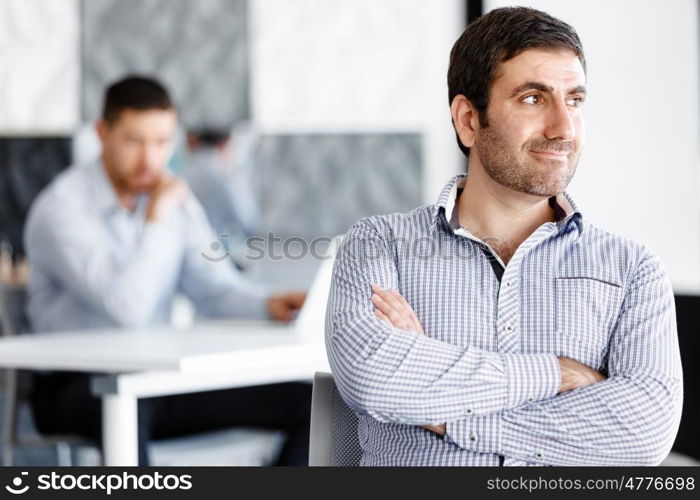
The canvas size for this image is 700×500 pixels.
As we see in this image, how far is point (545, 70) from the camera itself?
1824 millimetres

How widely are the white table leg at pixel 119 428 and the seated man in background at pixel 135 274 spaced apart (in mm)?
289

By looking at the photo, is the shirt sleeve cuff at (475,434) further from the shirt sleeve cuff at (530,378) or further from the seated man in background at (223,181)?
the seated man in background at (223,181)

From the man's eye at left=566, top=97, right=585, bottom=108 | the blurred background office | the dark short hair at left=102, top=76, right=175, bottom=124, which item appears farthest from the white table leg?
the blurred background office

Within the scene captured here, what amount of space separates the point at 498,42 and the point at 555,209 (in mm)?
332

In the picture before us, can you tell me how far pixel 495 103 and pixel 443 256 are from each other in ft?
0.96

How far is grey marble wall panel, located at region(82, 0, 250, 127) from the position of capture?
5.38m

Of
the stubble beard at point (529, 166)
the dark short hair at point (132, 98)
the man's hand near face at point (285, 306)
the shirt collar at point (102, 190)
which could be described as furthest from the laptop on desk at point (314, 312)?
the stubble beard at point (529, 166)

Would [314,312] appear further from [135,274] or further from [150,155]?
[150,155]

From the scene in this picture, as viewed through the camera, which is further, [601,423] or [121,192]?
[121,192]

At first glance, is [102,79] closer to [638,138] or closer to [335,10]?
[335,10]

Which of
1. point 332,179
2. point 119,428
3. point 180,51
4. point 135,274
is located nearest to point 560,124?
point 119,428

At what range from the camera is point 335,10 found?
5309 mm

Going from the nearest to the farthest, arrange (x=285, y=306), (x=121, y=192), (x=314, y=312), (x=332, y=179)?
(x=314, y=312) → (x=285, y=306) → (x=121, y=192) → (x=332, y=179)
